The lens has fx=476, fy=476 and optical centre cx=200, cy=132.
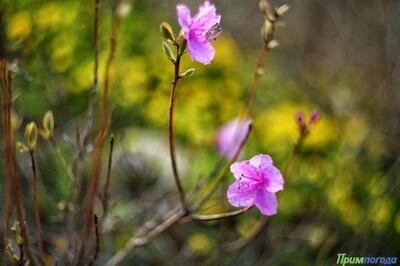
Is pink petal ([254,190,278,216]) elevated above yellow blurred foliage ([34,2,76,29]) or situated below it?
below


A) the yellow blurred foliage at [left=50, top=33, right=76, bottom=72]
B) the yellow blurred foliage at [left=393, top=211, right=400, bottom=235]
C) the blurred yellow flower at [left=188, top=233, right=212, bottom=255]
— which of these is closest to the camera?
the yellow blurred foliage at [left=393, top=211, right=400, bottom=235]

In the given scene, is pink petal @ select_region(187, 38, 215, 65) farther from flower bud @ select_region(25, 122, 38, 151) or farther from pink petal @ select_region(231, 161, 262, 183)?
flower bud @ select_region(25, 122, 38, 151)

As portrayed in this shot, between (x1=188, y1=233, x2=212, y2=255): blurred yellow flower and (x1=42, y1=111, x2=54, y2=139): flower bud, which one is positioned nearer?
(x1=42, y1=111, x2=54, y2=139): flower bud

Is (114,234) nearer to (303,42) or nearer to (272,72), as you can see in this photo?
(272,72)

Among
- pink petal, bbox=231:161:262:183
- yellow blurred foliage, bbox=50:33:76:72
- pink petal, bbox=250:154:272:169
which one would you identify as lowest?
yellow blurred foliage, bbox=50:33:76:72

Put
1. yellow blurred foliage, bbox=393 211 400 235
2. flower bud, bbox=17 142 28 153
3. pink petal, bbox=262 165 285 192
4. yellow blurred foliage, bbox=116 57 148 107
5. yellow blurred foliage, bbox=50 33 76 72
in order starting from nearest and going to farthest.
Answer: pink petal, bbox=262 165 285 192 < flower bud, bbox=17 142 28 153 < yellow blurred foliage, bbox=393 211 400 235 < yellow blurred foliage, bbox=50 33 76 72 < yellow blurred foliage, bbox=116 57 148 107

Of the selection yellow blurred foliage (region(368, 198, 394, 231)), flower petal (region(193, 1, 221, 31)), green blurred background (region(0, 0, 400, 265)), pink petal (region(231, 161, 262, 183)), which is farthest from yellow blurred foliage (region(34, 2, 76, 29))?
yellow blurred foliage (region(368, 198, 394, 231))

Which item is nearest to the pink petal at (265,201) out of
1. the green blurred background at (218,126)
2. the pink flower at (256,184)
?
the pink flower at (256,184)
